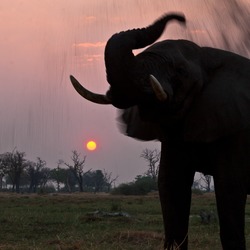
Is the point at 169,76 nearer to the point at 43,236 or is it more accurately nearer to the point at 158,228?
the point at 43,236

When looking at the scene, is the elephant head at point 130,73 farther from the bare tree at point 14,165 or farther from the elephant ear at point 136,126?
the bare tree at point 14,165

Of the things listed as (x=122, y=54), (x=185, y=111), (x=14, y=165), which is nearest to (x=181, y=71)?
(x=185, y=111)

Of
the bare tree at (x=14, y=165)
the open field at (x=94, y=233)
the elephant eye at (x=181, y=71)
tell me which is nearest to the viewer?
the elephant eye at (x=181, y=71)

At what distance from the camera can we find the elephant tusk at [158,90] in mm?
3457

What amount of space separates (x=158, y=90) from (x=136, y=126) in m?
0.90

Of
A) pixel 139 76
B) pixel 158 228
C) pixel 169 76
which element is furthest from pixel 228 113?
pixel 158 228

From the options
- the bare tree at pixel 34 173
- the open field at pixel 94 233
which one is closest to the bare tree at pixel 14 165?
the bare tree at pixel 34 173

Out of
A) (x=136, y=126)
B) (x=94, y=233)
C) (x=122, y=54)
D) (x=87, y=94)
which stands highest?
(x=122, y=54)

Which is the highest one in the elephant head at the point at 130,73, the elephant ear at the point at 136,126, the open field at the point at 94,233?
the elephant head at the point at 130,73

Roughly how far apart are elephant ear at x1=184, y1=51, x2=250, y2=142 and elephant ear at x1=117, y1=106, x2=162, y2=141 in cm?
29

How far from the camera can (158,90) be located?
349 cm

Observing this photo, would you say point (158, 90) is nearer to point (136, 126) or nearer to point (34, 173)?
point (136, 126)

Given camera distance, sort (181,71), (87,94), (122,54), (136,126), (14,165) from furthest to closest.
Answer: (14,165), (136,126), (181,71), (87,94), (122,54)

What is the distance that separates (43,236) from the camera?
10.6 meters
